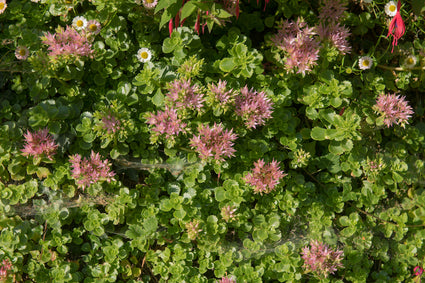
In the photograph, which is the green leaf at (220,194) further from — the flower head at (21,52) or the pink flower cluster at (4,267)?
the flower head at (21,52)

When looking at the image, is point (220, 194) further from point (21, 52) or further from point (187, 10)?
point (21, 52)

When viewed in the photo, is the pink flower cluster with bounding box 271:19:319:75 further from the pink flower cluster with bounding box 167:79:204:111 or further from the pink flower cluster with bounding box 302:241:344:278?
the pink flower cluster with bounding box 302:241:344:278

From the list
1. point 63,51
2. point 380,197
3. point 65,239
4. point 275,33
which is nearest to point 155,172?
point 65,239

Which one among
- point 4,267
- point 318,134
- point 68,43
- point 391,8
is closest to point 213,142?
point 318,134

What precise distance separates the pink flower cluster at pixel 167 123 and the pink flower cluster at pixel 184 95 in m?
0.07

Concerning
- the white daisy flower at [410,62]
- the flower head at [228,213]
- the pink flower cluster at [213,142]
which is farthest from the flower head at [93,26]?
the white daisy flower at [410,62]

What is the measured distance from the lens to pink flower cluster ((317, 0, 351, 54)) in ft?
8.98

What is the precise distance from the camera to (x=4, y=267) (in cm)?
245

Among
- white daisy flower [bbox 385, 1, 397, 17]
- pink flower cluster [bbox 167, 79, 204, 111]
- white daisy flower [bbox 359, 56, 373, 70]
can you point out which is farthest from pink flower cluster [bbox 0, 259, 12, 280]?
white daisy flower [bbox 385, 1, 397, 17]

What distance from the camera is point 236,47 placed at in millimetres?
2602

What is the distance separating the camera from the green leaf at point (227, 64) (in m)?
2.58

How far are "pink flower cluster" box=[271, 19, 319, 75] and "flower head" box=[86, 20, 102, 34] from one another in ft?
3.85

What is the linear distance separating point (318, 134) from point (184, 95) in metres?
0.97

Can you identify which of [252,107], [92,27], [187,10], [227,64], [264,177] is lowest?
[264,177]
